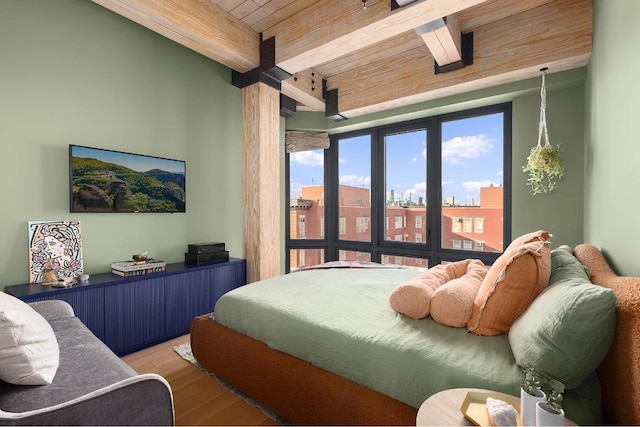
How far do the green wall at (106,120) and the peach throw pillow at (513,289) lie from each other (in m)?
2.87

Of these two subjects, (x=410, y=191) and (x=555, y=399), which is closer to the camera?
(x=555, y=399)

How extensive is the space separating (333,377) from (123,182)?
2470 millimetres

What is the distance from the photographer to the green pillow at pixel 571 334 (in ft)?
2.92

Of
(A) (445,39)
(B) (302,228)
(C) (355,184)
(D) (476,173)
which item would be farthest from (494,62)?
(B) (302,228)

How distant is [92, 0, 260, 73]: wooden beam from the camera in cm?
232

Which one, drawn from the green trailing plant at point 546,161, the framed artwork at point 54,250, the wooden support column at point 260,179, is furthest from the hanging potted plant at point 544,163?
the framed artwork at point 54,250

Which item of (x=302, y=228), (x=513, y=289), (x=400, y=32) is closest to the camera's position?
(x=513, y=289)

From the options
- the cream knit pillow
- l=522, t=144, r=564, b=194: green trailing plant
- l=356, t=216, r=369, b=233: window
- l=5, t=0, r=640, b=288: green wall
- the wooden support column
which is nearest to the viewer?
the cream knit pillow

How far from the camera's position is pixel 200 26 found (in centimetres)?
260

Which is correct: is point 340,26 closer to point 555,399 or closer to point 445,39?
point 445,39

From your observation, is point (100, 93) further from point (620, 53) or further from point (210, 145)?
point (620, 53)

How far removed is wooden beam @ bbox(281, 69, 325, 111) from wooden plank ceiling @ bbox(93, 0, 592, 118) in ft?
0.44

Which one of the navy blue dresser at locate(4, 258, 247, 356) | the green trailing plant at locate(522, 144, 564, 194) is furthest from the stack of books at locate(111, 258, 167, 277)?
the green trailing plant at locate(522, 144, 564, 194)

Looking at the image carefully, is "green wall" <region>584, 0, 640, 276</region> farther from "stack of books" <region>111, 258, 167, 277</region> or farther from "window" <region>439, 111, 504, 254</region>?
"stack of books" <region>111, 258, 167, 277</region>
